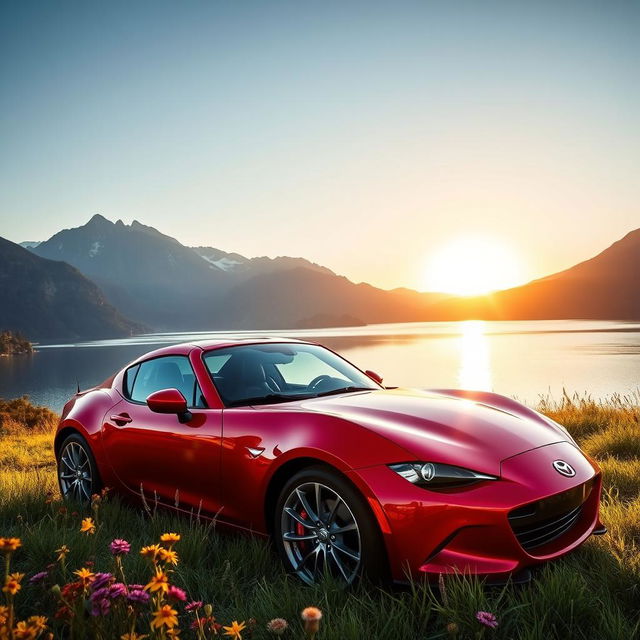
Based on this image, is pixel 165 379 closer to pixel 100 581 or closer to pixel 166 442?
pixel 166 442

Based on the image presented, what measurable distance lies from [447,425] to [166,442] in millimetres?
1987

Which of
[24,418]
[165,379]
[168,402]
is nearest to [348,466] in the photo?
[168,402]

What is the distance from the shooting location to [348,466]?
291 centimetres

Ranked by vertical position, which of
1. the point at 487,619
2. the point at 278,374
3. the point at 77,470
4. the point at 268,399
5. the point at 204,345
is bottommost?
the point at 77,470

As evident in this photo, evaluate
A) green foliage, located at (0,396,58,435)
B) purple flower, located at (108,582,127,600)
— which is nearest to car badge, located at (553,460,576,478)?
purple flower, located at (108,582,127,600)

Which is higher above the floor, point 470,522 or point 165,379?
point 165,379

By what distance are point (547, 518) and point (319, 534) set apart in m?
1.16

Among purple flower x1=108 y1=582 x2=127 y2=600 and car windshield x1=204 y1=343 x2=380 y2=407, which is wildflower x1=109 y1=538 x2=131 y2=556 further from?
car windshield x1=204 y1=343 x2=380 y2=407

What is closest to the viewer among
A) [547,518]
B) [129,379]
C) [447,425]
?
[547,518]

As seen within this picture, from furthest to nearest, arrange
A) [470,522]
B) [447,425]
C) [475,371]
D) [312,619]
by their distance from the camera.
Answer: [475,371], [447,425], [470,522], [312,619]

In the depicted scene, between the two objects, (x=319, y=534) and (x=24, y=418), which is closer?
(x=319, y=534)

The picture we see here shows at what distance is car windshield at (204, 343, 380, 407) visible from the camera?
13.4 ft

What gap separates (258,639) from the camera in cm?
242

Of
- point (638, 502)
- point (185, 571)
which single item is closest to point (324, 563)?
point (185, 571)
